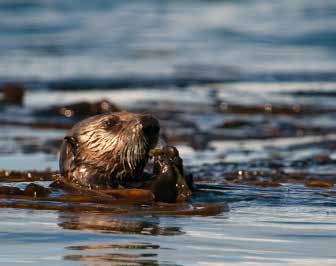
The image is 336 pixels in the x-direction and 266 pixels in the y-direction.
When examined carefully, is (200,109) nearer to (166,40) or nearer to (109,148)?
(109,148)

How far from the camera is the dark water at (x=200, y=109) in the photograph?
5.19 meters

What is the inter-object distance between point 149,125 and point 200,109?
6.37 m

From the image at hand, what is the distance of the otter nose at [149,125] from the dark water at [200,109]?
486 millimetres

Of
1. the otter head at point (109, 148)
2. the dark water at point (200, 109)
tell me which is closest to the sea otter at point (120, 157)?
the otter head at point (109, 148)

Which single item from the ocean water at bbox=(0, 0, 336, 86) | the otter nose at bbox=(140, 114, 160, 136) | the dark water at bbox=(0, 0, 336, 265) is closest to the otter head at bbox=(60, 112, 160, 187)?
the otter nose at bbox=(140, 114, 160, 136)

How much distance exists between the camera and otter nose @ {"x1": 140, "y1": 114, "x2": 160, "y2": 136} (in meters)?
6.52

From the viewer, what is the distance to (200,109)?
12.9m

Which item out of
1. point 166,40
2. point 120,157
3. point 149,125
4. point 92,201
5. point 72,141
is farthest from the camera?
point 166,40

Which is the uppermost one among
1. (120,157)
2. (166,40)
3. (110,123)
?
(166,40)

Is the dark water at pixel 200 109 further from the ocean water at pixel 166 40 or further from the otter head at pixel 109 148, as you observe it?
the otter head at pixel 109 148

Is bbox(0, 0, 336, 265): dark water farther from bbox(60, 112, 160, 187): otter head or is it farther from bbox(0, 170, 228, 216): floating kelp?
bbox(60, 112, 160, 187): otter head

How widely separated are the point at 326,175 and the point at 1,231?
12.6 feet

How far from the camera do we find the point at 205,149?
33.8 feet

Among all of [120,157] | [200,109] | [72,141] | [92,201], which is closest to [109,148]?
[120,157]
